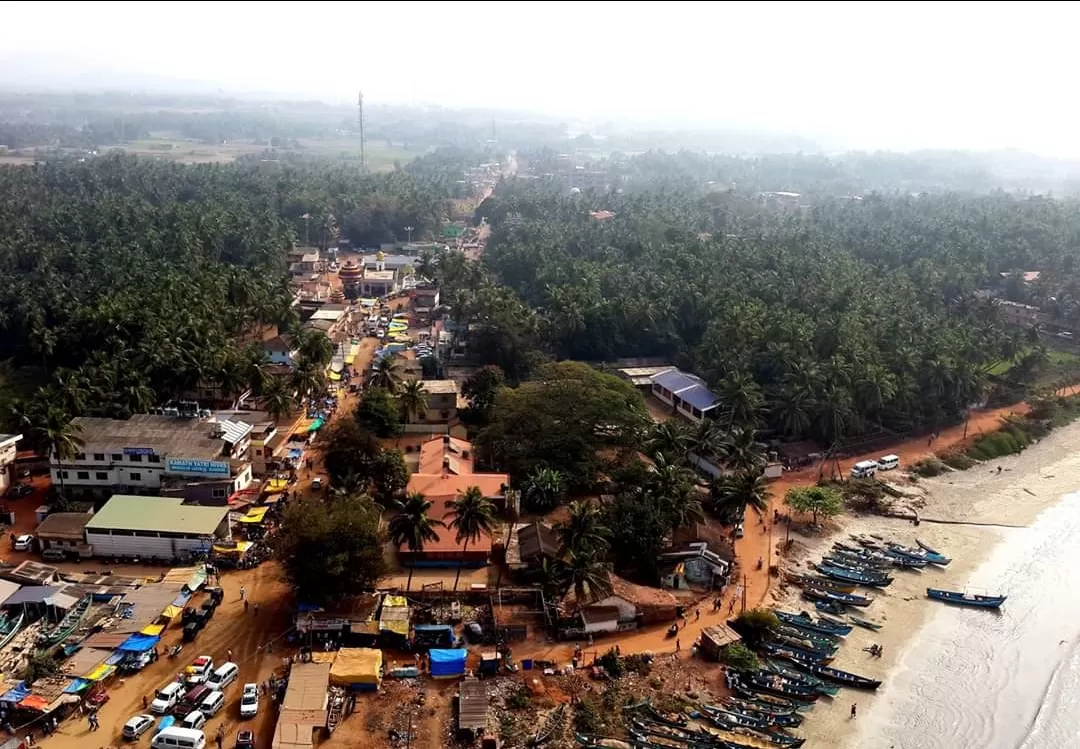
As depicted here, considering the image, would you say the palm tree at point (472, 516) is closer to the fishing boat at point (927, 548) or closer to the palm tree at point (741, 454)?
the palm tree at point (741, 454)

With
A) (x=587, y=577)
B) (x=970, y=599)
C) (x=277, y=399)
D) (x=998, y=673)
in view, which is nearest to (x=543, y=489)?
(x=587, y=577)

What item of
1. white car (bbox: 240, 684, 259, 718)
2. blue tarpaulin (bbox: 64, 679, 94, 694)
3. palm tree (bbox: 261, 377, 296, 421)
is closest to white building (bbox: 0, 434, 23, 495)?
palm tree (bbox: 261, 377, 296, 421)

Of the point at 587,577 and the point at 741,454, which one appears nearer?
the point at 587,577

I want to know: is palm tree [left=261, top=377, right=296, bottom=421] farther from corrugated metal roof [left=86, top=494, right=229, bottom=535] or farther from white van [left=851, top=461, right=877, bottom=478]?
white van [left=851, top=461, right=877, bottom=478]

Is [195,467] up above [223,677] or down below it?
above

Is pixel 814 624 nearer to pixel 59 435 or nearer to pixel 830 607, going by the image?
pixel 830 607

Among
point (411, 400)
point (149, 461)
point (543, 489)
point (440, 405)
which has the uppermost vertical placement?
point (411, 400)

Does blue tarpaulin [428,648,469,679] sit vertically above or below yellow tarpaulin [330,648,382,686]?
below
